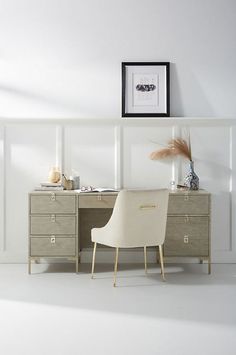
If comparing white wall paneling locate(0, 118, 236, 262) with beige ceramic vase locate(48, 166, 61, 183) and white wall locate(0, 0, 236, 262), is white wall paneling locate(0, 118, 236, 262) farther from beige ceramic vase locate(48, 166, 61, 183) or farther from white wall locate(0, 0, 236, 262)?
beige ceramic vase locate(48, 166, 61, 183)

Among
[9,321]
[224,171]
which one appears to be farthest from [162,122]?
[9,321]

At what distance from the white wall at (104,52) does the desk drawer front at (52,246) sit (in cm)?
125

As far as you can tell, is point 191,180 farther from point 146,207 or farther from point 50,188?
point 50,188

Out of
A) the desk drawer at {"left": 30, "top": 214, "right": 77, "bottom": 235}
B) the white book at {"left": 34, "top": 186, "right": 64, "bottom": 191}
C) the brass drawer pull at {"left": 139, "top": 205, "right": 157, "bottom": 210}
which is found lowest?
the desk drawer at {"left": 30, "top": 214, "right": 77, "bottom": 235}

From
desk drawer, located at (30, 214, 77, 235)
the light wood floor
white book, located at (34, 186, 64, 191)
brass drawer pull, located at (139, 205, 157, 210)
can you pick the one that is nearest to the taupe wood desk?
desk drawer, located at (30, 214, 77, 235)

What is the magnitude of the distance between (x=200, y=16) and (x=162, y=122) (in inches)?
42.6

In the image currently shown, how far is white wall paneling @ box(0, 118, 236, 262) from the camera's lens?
16.9ft

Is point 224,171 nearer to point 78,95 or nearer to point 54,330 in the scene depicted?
point 78,95

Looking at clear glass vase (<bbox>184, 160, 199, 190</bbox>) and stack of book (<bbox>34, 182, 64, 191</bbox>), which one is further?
clear glass vase (<bbox>184, 160, 199, 190</bbox>)

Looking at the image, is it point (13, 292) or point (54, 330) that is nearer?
point (54, 330)

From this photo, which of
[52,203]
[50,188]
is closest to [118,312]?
[52,203]

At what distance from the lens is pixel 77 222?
15.3ft

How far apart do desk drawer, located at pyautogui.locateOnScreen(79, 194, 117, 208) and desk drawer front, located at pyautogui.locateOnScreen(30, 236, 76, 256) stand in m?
0.32

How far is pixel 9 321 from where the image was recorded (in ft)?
10.9
